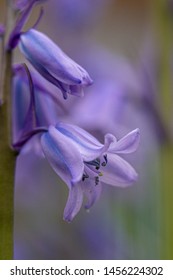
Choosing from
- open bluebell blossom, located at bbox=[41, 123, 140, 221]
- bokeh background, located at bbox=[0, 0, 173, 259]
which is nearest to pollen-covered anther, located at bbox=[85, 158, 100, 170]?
open bluebell blossom, located at bbox=[41, 123, 140, 221]

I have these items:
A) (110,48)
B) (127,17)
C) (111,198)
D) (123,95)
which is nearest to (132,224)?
(111,198)

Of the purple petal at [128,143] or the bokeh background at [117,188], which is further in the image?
the bokeh background at [117,188]

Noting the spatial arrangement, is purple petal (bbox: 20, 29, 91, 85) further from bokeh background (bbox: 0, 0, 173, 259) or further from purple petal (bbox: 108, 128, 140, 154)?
bokeh background (bbox: 0, 0, 173, 259)

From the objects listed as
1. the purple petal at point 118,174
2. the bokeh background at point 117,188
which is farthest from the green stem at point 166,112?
the purple petal at point 118,174

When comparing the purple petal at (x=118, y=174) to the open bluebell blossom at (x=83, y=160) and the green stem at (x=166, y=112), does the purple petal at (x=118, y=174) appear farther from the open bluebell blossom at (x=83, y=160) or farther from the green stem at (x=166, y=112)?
the green stem at (x=166, y=112)

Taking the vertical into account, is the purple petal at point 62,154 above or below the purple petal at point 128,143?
below

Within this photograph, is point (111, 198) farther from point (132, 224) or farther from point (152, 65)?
point (152, 65)
